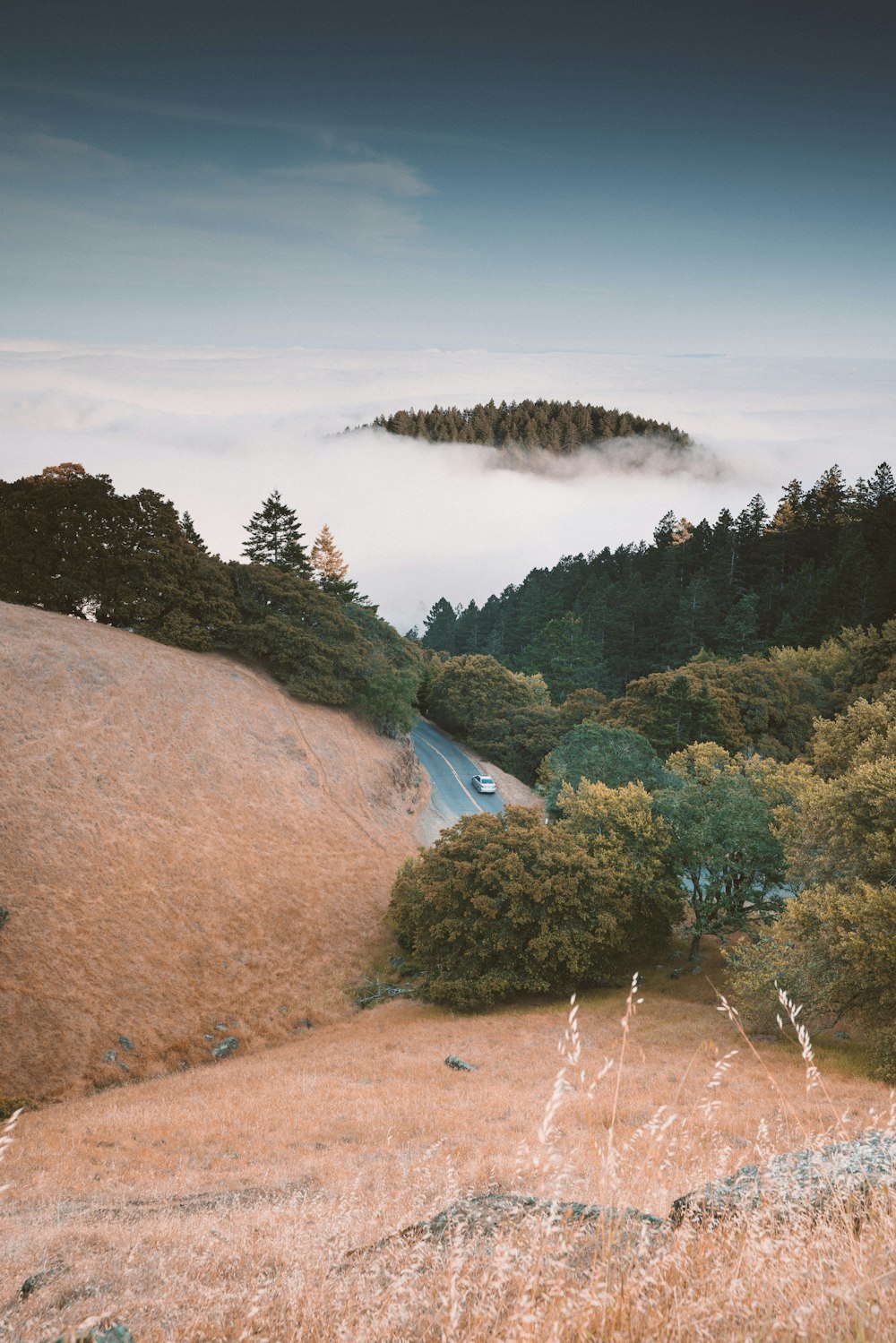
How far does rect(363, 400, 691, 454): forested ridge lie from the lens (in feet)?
520

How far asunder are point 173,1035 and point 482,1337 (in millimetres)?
26671

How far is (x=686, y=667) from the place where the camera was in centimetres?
5519

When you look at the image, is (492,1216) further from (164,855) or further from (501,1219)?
(164,855)

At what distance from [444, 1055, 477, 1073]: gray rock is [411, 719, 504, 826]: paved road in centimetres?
2476

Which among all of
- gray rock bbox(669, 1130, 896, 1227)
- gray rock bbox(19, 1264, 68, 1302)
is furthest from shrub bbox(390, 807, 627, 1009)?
gray rock bbox(669, 1130, 896, 1227)

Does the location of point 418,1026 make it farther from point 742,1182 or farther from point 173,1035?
point 742,1182

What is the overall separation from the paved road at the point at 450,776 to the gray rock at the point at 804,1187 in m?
42.0

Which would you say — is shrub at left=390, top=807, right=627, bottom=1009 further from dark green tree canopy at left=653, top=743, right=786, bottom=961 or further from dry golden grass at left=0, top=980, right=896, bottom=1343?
dark green tree canopy at left=653, top=743, right=786, bottom=961

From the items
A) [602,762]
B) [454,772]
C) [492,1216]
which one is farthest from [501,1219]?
[454,772]

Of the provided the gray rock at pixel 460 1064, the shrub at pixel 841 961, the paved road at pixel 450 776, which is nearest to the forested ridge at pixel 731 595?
the paved road at pixel 450 776

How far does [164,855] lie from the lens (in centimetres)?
3183

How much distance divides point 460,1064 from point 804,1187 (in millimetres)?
19261

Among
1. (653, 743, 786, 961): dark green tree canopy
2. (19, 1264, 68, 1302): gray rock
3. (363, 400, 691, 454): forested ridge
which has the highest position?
(363, 400, 691, 454): forested ridge

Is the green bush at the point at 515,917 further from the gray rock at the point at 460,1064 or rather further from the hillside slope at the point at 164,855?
the gray rock at the point at 460,1064
